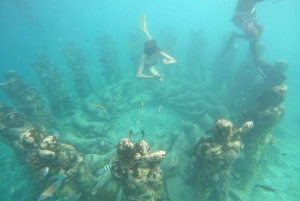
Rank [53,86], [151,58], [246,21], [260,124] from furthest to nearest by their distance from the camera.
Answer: [53,86], [246,21], [151,58], [260,124]

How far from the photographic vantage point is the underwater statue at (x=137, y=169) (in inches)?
160

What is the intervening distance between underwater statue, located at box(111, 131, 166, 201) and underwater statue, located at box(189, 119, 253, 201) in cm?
179

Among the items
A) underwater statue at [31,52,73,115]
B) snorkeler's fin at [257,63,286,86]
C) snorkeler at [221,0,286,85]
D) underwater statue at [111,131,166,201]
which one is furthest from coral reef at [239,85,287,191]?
underwater statue at [31,52,73,115]

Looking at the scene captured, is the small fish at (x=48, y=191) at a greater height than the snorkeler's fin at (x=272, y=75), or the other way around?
the snorkeler's fin at (x=272, y=75)

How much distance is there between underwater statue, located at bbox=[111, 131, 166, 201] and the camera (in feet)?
13.3

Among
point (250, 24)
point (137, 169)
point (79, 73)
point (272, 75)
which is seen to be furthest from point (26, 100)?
point (250, 24)

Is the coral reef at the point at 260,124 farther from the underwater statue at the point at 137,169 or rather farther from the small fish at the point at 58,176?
the small fish at the point at 58,176

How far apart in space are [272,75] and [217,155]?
775 centimetres

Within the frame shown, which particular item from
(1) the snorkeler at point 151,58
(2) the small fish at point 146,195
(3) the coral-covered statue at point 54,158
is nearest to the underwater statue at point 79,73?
(1) the snorkeler at point 151,58

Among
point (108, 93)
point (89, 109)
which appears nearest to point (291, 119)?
point (108, 93)

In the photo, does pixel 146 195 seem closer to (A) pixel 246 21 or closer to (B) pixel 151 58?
(B) pixel 151 58

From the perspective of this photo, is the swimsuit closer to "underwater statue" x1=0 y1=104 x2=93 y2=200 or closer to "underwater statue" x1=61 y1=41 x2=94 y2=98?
"underwater statue" x1=0 y1=104 x2=93 y2=200

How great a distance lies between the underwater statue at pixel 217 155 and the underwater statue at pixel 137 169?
5.88 ft

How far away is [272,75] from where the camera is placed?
970 centimetres
